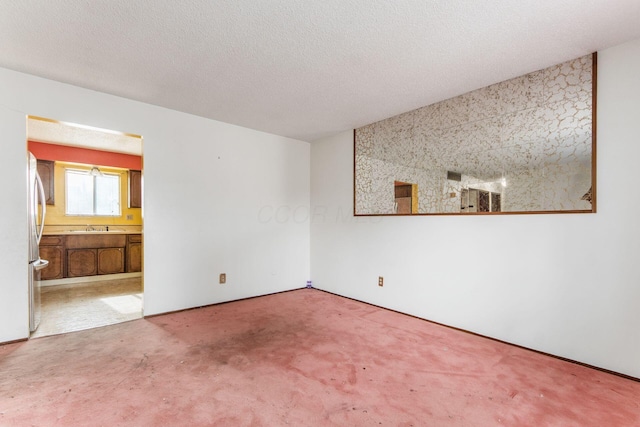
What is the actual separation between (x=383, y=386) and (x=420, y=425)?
0.38 m

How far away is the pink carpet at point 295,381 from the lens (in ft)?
5.32

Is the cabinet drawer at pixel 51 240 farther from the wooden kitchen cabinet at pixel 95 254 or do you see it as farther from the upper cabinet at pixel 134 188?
the upper cabinet at pixel 134 188

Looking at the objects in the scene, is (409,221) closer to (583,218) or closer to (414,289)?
(414,289)

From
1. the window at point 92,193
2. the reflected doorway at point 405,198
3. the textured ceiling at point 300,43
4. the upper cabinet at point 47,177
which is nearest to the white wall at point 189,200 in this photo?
the textured ceiling at point 300,43

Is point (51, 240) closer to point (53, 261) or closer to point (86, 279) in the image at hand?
point (53, 261)

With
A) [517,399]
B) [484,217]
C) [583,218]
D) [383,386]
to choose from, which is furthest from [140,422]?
[583,218]

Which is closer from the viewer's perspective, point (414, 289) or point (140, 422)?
point (140, 422)

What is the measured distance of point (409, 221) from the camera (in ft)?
11.1

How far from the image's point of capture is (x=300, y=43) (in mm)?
2104

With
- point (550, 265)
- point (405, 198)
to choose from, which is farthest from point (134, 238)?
point (550, 265)

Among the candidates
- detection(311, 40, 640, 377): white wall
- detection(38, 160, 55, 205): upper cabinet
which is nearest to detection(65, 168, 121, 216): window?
detection(38, 160, 55, 205): upper cabinet

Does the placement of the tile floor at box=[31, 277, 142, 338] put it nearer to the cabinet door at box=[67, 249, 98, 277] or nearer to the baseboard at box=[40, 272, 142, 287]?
the baseboard at box=[40, 272, 142, 287]

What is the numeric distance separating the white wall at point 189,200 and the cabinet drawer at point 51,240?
2.56 metres

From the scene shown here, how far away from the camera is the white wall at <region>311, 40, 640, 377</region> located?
2062 mm
